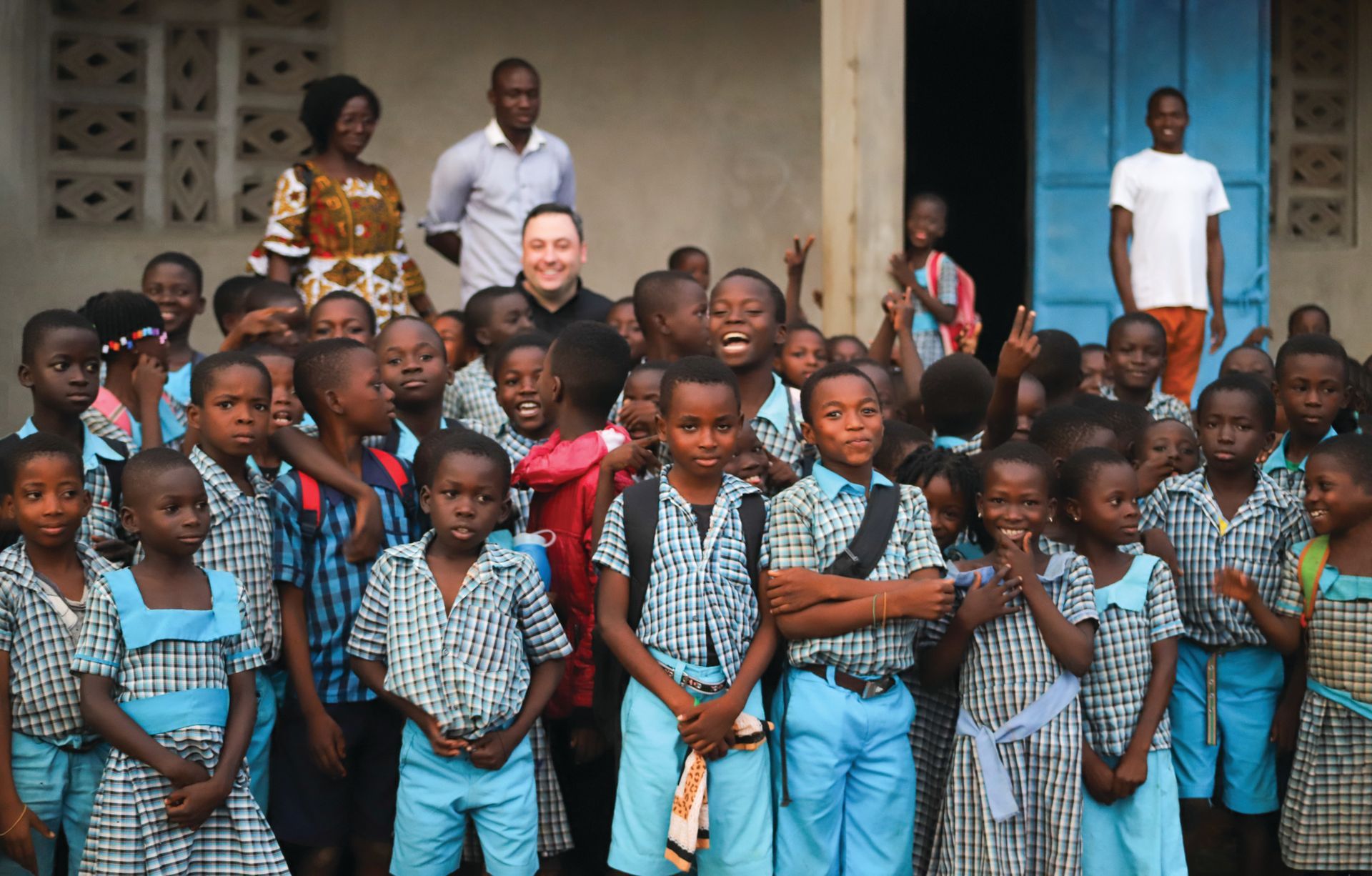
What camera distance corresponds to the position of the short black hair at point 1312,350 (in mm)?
4473

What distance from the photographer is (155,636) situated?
10.9ft

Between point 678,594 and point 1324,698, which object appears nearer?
point 678,594

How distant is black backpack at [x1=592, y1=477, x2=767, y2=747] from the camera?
3.47m

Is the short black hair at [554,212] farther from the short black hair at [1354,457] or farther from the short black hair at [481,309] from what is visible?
the short black hair at [1354,457]

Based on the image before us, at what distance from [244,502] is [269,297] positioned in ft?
5.34

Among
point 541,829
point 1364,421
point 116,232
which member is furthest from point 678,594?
point 116,232

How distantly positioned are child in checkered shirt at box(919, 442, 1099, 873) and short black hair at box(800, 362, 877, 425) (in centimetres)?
38

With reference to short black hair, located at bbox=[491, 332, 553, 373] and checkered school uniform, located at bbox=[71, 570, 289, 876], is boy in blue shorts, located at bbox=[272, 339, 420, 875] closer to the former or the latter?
checkered school uniform, located at bbox=[71, 570, 289, 876]

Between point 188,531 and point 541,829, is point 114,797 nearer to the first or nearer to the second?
point 188,531

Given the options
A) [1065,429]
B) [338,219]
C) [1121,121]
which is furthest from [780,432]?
[1121,121]

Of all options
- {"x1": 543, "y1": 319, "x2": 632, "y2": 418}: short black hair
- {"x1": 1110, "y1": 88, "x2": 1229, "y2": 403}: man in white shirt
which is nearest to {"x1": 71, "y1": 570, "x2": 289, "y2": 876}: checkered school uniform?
{"x1": 543, "y1": 319, "x2": 632, "y2": 418}: short black hair

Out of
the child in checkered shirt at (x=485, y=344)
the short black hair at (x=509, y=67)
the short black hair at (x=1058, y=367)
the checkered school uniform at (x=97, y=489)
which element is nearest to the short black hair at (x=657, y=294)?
the child in checkered shirt at (x=485, y=344)

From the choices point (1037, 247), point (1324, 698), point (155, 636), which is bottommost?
point (1324, 698)

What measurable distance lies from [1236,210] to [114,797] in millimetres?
6173
